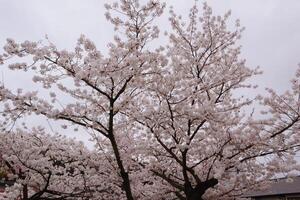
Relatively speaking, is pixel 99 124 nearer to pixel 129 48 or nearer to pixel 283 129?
pixel 129 48

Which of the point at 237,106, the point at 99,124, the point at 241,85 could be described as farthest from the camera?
the point at 241,85

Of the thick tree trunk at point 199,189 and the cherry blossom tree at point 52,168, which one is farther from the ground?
the cherry blossom tree at point 52,168

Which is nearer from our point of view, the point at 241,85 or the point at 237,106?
A: the point at 237,106

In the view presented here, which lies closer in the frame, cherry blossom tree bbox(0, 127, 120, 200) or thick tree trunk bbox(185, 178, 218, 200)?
thick tree trunk bbox(185, 178, 218, 200)

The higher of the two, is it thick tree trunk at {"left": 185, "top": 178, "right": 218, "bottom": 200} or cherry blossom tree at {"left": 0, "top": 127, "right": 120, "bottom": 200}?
cherry blossom tree at {"left": 0, "top": 127, "right": 120, "bottom": 200}

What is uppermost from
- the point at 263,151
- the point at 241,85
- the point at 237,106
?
the point at 241,85

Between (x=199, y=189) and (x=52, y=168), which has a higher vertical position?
(x=52, y=168)

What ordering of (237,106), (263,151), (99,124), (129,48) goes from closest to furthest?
(129,48) → (99,124) → (263,151) → (237,106)

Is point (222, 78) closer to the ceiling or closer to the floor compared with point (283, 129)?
closer to the ceiling

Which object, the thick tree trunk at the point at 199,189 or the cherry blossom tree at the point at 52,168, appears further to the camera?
the cherry blossom tree at the point at 52,168

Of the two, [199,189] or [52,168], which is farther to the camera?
[52,168]

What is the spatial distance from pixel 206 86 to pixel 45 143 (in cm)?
397

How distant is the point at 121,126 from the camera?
7574 mm

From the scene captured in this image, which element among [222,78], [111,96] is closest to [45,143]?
[111,96]
